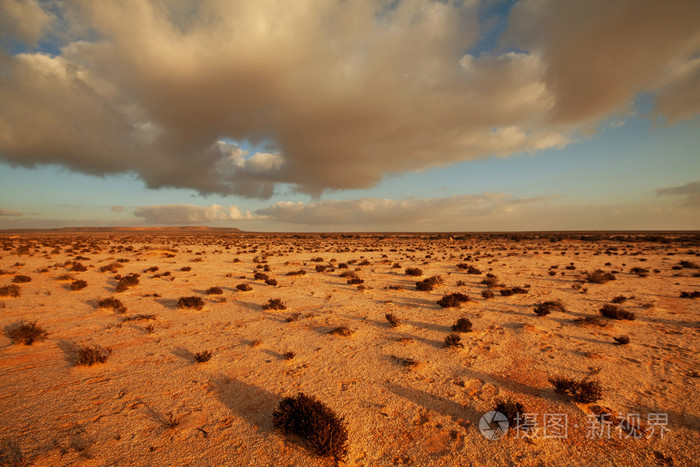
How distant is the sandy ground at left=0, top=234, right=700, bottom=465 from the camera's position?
14.6 feet

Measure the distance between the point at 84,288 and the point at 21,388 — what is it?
37.3ft

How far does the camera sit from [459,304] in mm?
11969

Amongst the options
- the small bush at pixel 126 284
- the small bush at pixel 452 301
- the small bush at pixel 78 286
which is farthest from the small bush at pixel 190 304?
the small bush at pixel 452 301

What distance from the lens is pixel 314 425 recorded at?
177 inches

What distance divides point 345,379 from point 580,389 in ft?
15.9

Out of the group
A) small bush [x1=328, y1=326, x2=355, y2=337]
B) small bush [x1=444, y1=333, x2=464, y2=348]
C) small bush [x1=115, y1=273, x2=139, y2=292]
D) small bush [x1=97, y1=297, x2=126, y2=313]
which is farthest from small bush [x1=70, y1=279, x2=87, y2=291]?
small bush [x1=444, y1=333, x2=464, y2=348]

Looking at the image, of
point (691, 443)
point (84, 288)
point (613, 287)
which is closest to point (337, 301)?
point (691, 443)

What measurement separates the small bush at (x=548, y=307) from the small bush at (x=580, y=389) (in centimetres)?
507

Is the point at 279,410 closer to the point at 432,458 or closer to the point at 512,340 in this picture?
the point at 432,458

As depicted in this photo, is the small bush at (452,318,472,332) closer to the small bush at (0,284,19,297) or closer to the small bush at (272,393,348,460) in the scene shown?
the small bush at (272,393,348,460)

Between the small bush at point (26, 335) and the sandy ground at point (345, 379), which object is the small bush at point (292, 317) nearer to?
the sandy ground at point (345, 379)

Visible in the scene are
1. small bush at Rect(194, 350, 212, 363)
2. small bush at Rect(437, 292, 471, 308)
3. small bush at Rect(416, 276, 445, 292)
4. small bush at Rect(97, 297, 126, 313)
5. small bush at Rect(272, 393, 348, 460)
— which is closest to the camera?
small bush at Rect(272, 393, 348, 460)

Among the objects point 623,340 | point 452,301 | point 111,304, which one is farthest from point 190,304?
point 623,340

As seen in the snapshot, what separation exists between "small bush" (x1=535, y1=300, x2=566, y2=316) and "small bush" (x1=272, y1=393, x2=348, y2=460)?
30.6ft
